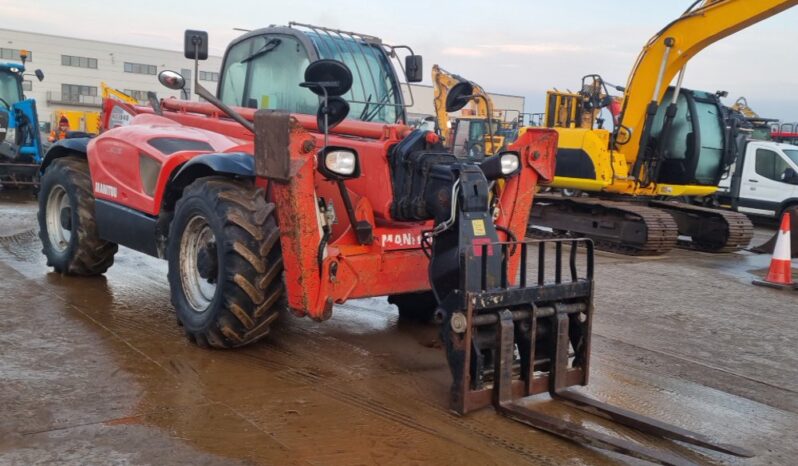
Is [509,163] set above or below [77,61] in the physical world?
below

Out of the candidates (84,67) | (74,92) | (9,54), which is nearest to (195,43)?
(74,92)

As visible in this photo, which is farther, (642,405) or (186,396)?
(642,405)

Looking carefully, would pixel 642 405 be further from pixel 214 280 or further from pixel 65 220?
pixel 65 220

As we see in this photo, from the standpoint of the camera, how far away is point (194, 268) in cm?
552

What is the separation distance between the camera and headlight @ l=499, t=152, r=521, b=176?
494cm

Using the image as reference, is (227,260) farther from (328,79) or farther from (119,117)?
(119,117)

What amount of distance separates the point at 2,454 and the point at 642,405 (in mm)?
3450

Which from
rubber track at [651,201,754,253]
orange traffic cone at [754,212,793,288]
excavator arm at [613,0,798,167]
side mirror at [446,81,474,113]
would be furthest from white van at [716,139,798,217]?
side mirror at [446,81,474,113]

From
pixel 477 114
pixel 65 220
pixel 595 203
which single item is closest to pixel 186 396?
pixel 65 220

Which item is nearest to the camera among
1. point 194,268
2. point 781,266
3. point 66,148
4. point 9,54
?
point 194,268

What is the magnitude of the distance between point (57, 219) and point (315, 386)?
4.21 metres

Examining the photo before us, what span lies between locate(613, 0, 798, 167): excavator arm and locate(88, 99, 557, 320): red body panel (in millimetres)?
7543

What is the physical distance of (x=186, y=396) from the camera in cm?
443

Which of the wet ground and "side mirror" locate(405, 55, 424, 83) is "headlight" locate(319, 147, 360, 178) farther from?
"side mirror" locate(405, 55, 424, 83)
